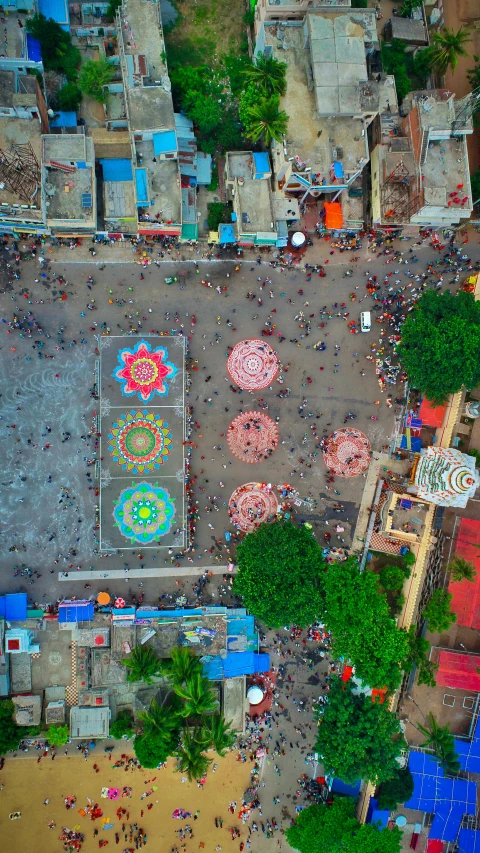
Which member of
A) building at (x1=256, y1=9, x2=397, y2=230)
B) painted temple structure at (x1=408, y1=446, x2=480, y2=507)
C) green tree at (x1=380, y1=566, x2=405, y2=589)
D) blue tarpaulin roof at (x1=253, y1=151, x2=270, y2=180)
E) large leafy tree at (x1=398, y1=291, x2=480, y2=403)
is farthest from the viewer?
green tree at (x1=380, y1=566, x2=405, y2=589)

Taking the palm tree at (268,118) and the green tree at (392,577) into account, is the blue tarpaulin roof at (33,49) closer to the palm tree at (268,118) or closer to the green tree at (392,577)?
the palm tree at (268,118)

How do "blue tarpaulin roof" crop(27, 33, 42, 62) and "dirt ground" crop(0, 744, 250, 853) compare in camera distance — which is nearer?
"blue tarpaulin roof" crop(27, 33, 42, 62)

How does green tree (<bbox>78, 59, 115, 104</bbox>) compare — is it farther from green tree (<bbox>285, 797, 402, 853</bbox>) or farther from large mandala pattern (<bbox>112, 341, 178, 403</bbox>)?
green tree (<bbox>285, 797, 402, 853</bbox>)

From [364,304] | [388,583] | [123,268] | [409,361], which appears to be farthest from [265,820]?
[123,268]

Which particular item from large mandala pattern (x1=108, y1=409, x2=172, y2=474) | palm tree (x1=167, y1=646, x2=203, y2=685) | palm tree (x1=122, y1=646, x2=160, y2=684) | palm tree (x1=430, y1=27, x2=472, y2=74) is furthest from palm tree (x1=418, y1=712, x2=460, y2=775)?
palm tree (x1=430, y1=27, x2=472, y2=74)

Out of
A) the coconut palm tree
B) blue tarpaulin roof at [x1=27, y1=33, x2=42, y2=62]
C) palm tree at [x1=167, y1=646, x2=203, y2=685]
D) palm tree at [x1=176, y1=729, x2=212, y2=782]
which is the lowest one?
palm tree at [x1=176, y1=729, x2=212, y2=782]

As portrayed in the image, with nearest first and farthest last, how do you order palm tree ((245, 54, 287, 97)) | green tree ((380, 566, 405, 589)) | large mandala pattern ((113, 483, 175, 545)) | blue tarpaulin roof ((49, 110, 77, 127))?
1. palm tree ((245, 54, 287, 97))
2. blue tarpaulin roof ((49, 110, 77, 127))
3. green tree ((380, 566, 405, 589))
4. large mandala pattern ((113, 483, 175, 545))
